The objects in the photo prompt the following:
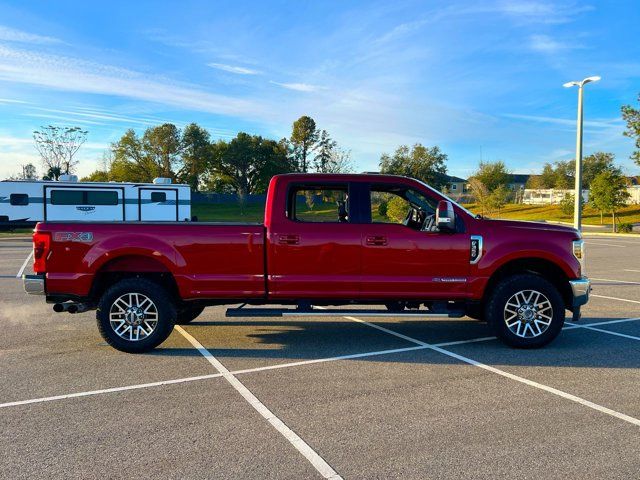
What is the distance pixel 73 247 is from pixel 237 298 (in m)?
1.95

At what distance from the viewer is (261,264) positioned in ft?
19.7

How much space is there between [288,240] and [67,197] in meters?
24.4

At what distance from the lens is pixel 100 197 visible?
26.7 metres

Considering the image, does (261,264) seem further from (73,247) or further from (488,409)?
(488,409)

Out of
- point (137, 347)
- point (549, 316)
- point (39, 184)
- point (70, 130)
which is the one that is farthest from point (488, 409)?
point (70, 130)

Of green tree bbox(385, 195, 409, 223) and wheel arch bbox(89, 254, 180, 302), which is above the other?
green tree bbox(385, 195, 409, 223)

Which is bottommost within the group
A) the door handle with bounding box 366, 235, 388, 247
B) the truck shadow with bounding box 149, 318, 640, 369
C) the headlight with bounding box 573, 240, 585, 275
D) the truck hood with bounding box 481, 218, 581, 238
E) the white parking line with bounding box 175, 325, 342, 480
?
the white parking line with bounding box 175, 325, 342, 480

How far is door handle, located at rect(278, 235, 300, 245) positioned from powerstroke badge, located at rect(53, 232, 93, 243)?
2168mm

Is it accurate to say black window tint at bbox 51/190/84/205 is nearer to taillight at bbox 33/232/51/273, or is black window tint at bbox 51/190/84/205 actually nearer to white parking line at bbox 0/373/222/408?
taillight at bbox 33/232/51/273

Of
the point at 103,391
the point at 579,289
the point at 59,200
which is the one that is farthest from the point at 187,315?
the point at 59,200

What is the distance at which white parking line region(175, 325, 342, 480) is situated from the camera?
330 cm

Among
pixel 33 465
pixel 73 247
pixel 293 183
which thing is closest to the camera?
pixel 33 465

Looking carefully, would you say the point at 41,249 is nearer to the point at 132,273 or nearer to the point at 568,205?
the point at 132,273

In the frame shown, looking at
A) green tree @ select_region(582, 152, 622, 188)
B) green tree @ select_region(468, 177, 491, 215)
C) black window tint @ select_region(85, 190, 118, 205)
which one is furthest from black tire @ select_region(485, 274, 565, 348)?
green tree @ select_region(582, 152, 622, 188)
